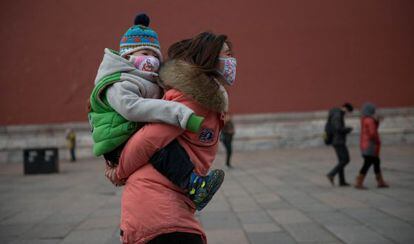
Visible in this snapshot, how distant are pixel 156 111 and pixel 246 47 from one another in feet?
48.9

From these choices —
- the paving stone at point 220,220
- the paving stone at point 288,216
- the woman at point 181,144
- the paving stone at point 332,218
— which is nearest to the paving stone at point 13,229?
the paving stone at point 220,220

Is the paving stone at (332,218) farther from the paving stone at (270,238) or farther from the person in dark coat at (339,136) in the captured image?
the person in dark coat at (339,136)

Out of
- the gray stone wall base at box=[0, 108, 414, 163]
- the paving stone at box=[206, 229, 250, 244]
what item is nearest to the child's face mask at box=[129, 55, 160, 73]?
the paving stone at box=[206, 229, 250, 244]

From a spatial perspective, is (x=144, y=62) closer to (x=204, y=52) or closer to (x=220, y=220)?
(x=204, y=52)

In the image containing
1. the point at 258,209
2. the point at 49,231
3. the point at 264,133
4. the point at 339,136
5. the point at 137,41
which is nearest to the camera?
the point at 137,41

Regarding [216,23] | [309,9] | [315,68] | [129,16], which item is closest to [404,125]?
[315,68]

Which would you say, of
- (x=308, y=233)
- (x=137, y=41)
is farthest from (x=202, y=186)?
(x=308, y=233)

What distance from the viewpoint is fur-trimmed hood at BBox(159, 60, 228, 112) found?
174 centimetres

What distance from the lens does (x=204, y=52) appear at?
1.79 m

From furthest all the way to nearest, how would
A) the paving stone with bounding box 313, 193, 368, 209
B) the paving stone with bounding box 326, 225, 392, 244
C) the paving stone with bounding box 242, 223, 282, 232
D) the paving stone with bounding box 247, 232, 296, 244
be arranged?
the paving stone with bounding box 313, 193, 368, 209 → the paving stone with bounding box 242, 223, 282, 232 → the paving stone with bounding box 247, 232, 296, 244 → the paving stone with bounding box 326, 225, 392, 244

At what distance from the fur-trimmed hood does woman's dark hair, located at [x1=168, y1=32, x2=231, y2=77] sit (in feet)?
0.10

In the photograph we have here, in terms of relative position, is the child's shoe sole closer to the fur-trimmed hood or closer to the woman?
the woman

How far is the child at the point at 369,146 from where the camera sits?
7250 mm

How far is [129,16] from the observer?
53.2 ft
